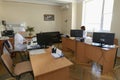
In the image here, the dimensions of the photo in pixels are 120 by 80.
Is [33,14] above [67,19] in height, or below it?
above

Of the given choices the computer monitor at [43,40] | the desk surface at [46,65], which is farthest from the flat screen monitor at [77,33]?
the desk surface at [46,65]

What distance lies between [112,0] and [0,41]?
4.51m

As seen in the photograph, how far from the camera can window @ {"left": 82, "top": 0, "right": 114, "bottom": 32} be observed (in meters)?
3.96

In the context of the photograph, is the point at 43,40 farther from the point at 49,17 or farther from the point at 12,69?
the point at 49,17

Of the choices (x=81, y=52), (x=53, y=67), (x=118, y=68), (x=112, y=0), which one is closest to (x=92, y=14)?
(x=112, y=0)

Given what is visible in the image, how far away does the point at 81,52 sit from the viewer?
324cm

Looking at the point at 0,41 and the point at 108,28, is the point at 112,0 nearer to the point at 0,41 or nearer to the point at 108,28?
the point at 108,28

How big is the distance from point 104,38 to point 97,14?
7.19 ft

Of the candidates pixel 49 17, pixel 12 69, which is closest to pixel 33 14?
pixel 49 17

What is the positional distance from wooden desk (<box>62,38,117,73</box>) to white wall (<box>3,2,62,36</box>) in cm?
320

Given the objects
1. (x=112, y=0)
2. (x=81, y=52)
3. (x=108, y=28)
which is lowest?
(x=81, y=52)

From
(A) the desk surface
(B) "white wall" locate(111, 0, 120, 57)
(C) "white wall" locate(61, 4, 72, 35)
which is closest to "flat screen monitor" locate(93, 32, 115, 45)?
(B) "white wall" locate(111, 0, 120, 57)

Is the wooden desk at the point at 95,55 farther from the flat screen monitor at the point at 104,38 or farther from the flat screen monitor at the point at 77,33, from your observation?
the flat screen monitor at the point at 77,33

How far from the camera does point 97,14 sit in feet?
14.4
